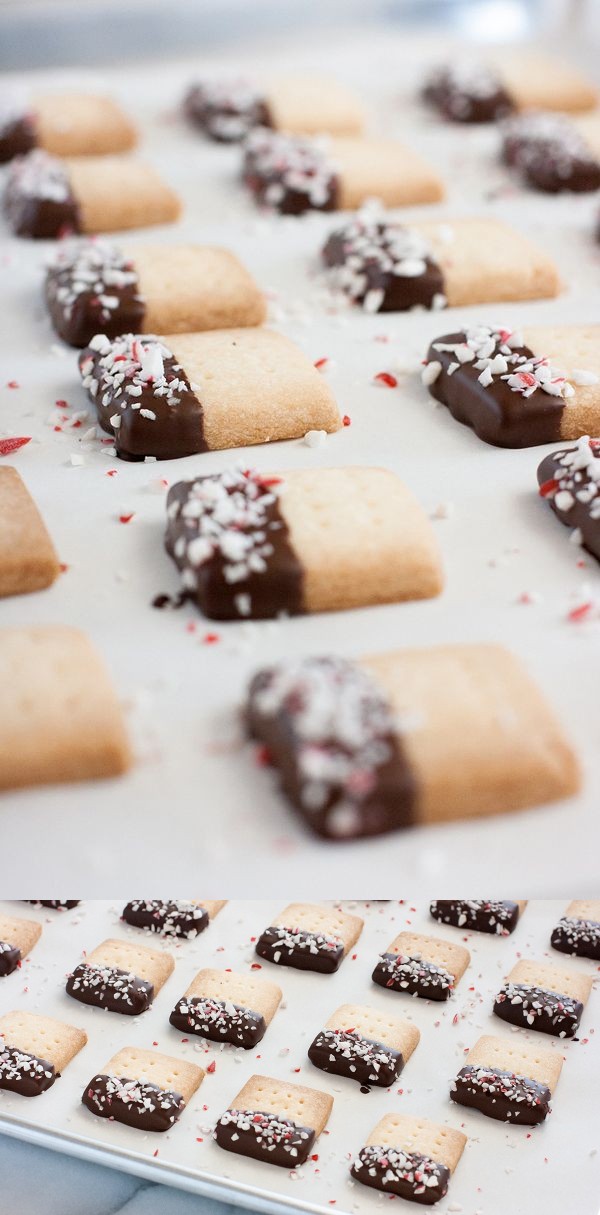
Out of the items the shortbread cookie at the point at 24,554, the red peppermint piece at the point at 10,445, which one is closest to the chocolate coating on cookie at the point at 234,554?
the shortbread cookie at the point at 24,554

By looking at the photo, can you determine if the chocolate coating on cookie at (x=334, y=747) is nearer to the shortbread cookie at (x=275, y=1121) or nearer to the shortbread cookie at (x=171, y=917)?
the shortbread cookie at (x=275, y=1121)

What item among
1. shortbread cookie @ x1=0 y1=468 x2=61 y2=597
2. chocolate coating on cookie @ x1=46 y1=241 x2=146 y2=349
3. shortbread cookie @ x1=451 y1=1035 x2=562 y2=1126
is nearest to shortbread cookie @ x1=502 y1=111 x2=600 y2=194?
chocolate coating on cookie @ x1=46 y1=241 x2=146 y2=349

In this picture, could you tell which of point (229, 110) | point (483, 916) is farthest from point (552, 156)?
point (483, 916)

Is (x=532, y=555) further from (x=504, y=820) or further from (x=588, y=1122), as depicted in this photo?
(x=588, y=1122)

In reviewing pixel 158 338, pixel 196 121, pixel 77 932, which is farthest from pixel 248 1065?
pixel 196 121

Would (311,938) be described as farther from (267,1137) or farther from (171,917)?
(267,1137)
